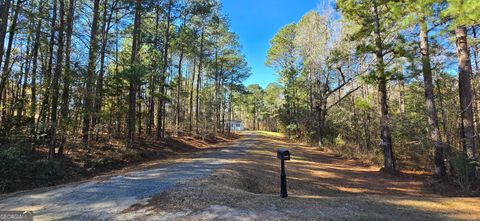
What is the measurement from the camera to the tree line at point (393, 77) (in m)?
7.71

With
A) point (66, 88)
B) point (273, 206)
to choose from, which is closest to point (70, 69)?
point (66, 88)

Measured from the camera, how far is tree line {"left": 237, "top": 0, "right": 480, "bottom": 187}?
25.3ft

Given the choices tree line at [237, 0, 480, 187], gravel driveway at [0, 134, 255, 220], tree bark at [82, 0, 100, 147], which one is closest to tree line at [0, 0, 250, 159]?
tree bark at [82, 0, 100, 147]

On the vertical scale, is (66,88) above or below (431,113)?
above

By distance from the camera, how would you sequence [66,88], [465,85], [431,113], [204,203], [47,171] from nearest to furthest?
[204,203]
[47,171]
[465,85]
[431,113]
[66,88]

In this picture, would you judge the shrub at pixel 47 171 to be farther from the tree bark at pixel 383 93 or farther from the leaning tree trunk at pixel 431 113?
the leaning tree trunk at pixel 431 113

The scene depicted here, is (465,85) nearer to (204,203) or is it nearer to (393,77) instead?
(393,77)

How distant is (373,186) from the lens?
8.14m

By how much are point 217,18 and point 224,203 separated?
19794mm

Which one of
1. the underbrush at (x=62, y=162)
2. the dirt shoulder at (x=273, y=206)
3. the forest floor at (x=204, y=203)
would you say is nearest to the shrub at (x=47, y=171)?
the underbrush at (x=62, y=162)

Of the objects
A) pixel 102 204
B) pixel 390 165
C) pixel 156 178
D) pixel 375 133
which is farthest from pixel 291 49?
pixel 102 204

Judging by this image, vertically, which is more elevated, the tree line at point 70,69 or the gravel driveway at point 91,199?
the tree line at point 70,69

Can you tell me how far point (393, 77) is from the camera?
31.7 ft

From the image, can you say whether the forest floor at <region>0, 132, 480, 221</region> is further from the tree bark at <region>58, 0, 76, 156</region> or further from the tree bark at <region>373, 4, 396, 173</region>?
the tree bark at <region>58, 0, 76, 156</region>
